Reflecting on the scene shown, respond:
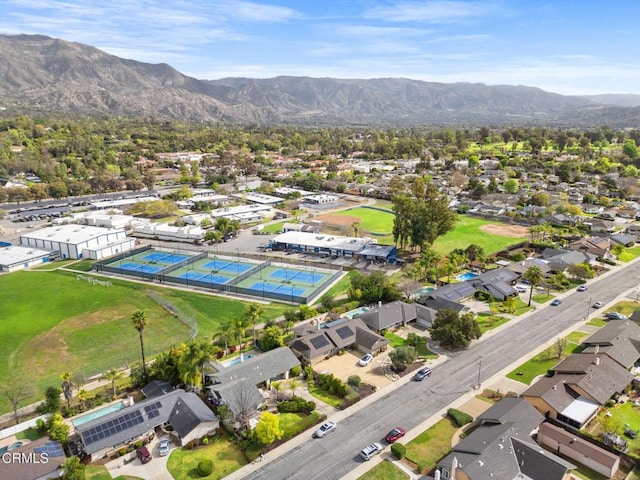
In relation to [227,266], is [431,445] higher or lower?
higher

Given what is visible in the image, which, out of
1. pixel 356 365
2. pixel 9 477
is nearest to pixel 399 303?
pixel 356 365

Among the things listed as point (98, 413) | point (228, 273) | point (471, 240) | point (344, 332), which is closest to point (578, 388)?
point (344, 332)

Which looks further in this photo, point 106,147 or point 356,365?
point 106,147

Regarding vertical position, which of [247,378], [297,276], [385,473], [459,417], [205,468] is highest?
[247,378]

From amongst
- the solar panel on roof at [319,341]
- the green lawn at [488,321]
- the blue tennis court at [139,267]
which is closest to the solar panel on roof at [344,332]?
the solar panel on roof at [319,341]

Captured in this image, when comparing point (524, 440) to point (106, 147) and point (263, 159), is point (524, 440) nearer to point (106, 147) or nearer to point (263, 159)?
point (263, 159)

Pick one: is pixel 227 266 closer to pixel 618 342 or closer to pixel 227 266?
pixel 227 266
